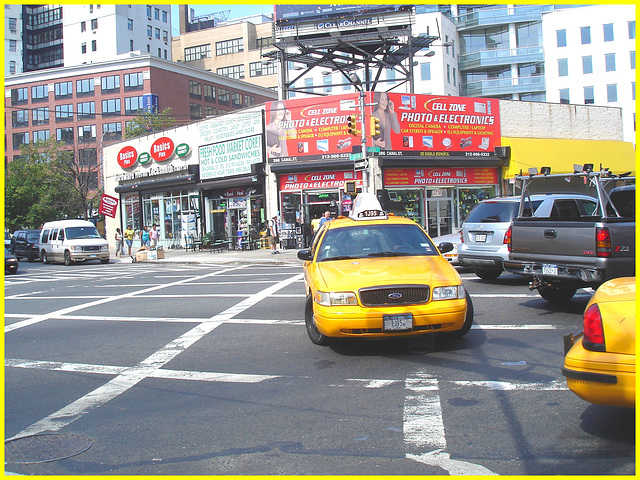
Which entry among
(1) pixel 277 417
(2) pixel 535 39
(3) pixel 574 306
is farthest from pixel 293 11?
(2) pixel 535 39

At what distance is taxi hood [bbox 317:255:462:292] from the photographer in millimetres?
7012

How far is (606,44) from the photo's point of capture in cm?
5366

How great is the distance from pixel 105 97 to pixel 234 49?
21412mm

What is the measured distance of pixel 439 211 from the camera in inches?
1172

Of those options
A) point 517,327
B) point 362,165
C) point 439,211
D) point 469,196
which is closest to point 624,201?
point 517,327

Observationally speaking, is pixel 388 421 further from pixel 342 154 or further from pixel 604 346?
pixel 342 154

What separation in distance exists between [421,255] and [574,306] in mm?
3527

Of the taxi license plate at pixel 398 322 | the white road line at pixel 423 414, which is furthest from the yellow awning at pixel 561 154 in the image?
the white road line at pixel 423 414

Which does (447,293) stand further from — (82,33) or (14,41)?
(14,41)

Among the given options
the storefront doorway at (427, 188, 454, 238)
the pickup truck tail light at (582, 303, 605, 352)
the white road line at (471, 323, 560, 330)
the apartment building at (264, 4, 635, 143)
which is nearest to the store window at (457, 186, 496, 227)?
the storefront doorway at (427, 188, 454, 238)

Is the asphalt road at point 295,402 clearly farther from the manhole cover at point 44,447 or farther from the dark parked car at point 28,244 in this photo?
the dark parked car at point 28,244

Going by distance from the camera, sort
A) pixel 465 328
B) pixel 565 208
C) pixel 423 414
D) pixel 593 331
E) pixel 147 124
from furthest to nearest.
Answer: pixel 147 124 < pixel 565 208 < pixel 465 328 < pixel 423 414 < pixel 593 331

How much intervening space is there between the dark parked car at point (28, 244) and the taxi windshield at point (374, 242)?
2759cm

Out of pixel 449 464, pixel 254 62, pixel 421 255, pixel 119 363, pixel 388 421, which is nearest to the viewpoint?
pixel 449 464
